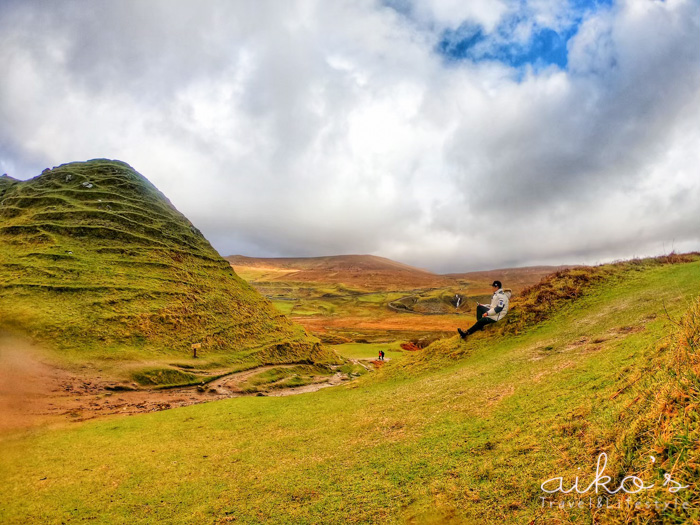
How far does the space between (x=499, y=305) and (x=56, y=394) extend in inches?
970

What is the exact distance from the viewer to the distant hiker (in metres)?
13.0

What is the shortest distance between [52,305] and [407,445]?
3257cm

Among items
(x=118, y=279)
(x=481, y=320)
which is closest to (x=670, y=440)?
(x=481, y=320)

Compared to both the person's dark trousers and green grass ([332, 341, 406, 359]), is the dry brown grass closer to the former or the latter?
the person's dark trousers

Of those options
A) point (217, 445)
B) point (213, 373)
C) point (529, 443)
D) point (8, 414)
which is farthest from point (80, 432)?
point (529, 443)

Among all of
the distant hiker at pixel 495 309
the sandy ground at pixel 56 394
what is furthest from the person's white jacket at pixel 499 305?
the sandy ground at pixel 56 394

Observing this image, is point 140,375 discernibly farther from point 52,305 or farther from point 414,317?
point 414,317

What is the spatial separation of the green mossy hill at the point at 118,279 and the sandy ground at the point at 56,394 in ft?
8.81

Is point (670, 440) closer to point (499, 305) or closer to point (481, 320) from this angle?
point (499, 305)

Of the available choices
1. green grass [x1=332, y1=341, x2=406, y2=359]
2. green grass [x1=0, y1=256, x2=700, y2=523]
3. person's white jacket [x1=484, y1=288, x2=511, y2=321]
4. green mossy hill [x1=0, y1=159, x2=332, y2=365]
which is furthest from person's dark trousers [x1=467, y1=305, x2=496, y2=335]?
green grass [x1=332, y1=341, x2=406, y2=359]

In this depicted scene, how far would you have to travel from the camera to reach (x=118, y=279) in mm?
31703

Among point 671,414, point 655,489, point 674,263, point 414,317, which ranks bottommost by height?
point 414,317

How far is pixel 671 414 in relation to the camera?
3.46 meters

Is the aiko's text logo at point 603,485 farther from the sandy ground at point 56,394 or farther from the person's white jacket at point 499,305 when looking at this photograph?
the sandy ground at point 56,394
